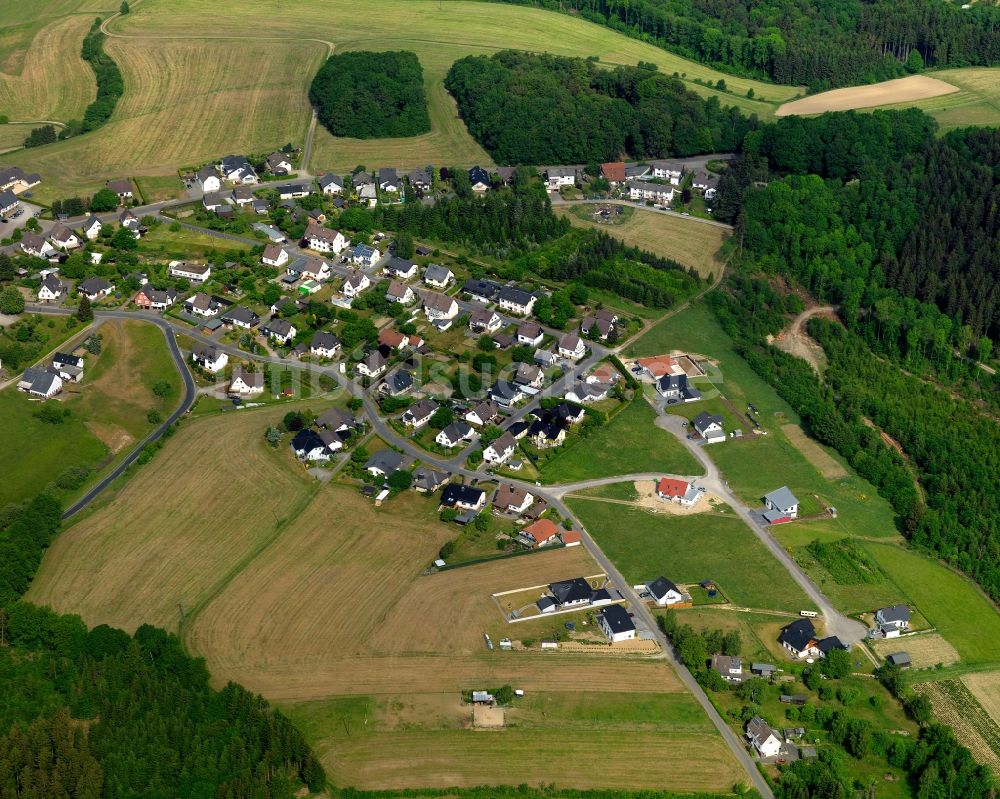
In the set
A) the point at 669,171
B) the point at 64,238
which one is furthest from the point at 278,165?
the point at 669,171

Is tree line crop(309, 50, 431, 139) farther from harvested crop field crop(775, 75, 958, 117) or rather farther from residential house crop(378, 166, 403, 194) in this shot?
harvested crop field crop(775, 75, 958, 117)

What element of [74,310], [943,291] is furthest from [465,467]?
[943,291]

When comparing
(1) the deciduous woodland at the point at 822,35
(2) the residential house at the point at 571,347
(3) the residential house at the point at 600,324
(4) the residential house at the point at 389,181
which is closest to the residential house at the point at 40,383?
(2) the residential house at the point at 571,347

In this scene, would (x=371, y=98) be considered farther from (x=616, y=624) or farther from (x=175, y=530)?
(x=616, y=624)

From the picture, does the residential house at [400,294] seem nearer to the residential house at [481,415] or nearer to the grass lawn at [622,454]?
the residential house at [481,415]

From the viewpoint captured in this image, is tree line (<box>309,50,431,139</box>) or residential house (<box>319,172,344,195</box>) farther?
tree line (<box>309,50,431,139</box>)

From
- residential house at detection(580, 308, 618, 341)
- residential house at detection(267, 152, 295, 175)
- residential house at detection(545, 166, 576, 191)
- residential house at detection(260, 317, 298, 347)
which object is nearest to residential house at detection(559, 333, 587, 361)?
residential house at detection(580, 308, 618, 341)
